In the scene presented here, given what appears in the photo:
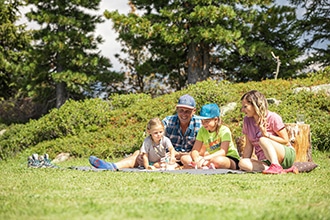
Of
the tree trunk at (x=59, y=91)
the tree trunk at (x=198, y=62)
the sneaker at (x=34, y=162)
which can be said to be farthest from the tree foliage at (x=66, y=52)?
the sneaker at (x=34, y=162)

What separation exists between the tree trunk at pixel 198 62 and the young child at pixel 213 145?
1010 centimetres

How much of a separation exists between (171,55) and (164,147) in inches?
429

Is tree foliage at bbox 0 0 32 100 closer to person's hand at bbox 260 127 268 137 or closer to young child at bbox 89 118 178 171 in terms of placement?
young child at bbox 89 118 178 171

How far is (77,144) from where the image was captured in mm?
10500

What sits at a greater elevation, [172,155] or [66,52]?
[66,52]

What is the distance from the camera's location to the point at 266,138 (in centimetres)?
548

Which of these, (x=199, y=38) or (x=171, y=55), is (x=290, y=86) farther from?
(x=171, y=55)

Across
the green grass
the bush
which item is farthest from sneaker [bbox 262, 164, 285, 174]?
the bush

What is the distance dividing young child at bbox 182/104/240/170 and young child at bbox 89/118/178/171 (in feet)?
0.86

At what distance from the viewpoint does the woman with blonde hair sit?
5453 mm

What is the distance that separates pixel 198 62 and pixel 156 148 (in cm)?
1031

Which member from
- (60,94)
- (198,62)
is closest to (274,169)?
(198,62)

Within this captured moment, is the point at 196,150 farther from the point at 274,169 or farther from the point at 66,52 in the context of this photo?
the point at 66,52

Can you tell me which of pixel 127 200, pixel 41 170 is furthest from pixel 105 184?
pixel 41 170
